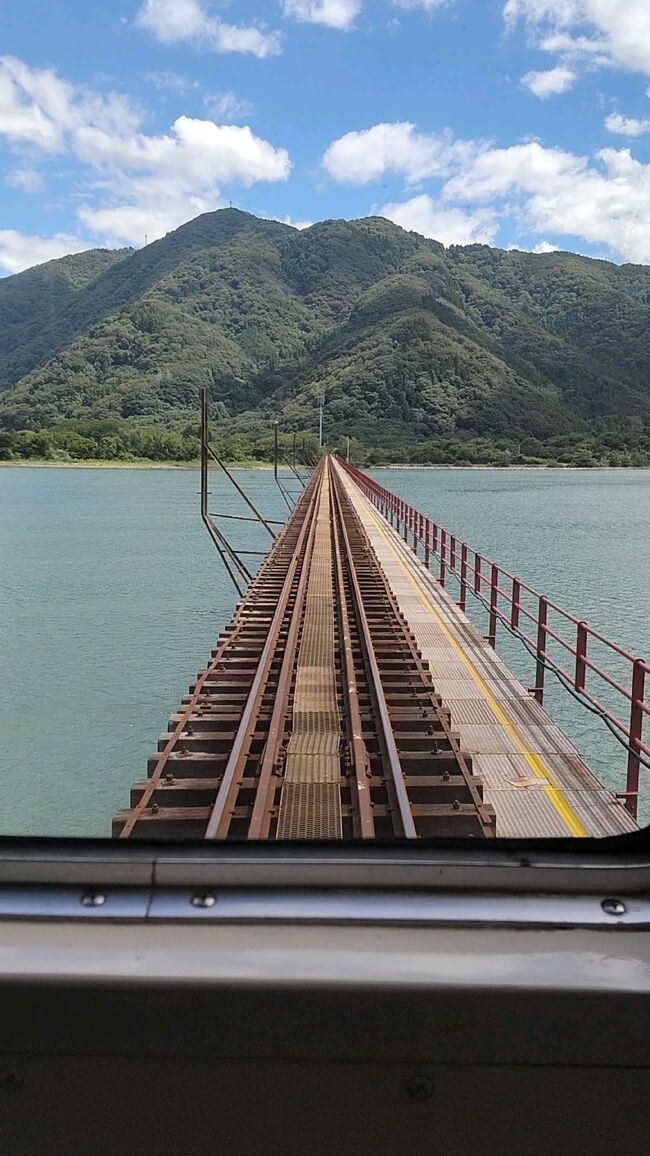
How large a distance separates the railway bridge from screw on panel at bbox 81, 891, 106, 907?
33.8 inches

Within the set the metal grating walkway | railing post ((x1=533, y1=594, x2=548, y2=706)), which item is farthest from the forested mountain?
railing post ((x1=533, y1=594, x2=548, y2=706))

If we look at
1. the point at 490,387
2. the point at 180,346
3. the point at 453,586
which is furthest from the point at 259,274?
the point at 490,387

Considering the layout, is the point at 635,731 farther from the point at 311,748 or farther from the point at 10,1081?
the point at 10,1081

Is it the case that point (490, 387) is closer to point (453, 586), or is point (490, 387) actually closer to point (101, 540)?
point (101, 540)

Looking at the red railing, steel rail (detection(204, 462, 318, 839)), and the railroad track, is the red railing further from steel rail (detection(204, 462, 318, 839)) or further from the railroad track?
steel rail (detection(204, 462, 318, 839))

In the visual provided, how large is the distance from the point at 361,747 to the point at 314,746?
0.53 meters

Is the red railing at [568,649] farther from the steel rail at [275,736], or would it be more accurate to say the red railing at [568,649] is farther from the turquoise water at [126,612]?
the steel rail at [275,736]

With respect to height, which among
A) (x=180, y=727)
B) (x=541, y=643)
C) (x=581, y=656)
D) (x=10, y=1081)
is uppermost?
(x=10, y=1081)

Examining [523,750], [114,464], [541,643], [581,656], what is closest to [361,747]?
[523,750]

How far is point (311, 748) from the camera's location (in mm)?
7117

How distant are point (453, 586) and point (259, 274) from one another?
4570 cm

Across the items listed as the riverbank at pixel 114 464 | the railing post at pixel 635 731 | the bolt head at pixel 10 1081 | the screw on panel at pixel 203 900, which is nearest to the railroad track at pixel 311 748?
the screw on panel at pixel 203 900

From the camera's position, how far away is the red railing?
7.13 m

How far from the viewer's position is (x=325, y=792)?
607cm
